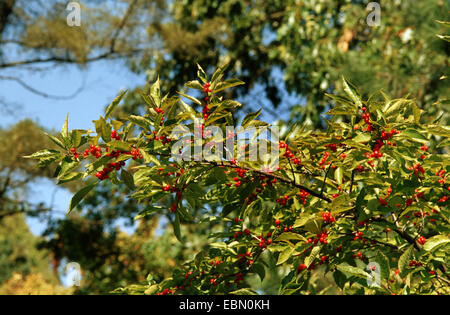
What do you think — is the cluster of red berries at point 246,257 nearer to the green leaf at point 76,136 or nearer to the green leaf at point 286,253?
the green leaf at point 286,253

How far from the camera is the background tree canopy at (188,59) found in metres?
4.33

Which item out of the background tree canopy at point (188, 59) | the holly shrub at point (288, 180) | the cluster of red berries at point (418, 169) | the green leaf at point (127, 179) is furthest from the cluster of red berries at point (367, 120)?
the background tree canopy at point (188, 59)

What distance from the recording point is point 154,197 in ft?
4.26

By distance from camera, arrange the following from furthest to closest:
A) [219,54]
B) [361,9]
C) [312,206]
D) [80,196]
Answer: [219,54] → [361,9] → [312,206] → [80,196]

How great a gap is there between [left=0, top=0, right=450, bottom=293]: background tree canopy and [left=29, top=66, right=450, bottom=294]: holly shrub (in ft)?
9.40

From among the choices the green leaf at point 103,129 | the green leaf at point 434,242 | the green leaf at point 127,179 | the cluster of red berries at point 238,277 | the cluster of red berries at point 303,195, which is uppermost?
the green leaf at point 103,129

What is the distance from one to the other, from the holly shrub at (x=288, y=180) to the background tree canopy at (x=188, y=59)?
9.40 ft

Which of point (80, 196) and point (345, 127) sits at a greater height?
point (345, 127)

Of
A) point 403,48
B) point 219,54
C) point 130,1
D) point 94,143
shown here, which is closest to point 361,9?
point 403,48

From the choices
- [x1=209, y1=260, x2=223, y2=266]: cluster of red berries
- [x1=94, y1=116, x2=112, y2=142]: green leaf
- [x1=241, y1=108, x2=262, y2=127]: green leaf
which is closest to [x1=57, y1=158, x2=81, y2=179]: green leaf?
[x1=94, y1=116, x2=112, y2=142]: green leaf

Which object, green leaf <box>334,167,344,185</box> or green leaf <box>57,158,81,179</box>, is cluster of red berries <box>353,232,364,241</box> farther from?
green leaf <box>57,158,81,179</box>

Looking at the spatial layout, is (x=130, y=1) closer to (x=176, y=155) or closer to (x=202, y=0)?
(x=202, y=0)

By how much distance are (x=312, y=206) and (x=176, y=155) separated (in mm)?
513

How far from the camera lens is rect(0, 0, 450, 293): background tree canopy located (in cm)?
433
